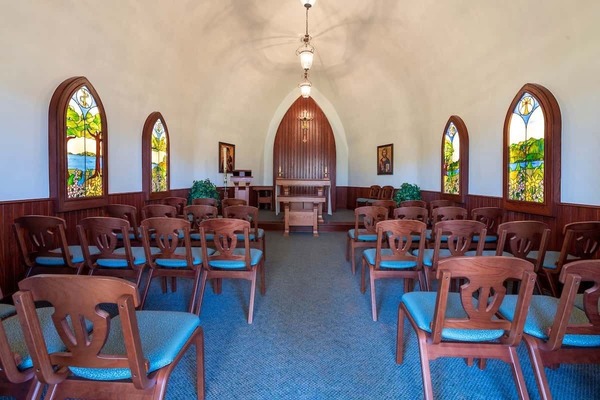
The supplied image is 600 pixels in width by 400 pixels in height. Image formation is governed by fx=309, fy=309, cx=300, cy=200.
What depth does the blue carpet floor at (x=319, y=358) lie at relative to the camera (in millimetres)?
1695

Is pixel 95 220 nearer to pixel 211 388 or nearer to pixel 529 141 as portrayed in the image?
pixel 211 388

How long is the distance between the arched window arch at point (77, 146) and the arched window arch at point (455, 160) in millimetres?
5419

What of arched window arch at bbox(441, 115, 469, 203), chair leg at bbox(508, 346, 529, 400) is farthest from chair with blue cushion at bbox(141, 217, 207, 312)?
arched window arch at bbox(441, 115, 469, 203)

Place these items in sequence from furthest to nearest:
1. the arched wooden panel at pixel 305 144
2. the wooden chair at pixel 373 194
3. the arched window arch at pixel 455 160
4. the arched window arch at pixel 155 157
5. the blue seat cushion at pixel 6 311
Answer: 1. the arched wooden panel at pixel 305 144
2. the wooden chair at pixel 373 194
3. the arched window arch at pixel 455 160
4. the arched window arch at pixel 155 157
5. the blue seat cushion at pixel 6 311

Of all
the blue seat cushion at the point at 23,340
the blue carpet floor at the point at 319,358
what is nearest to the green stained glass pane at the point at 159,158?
the blue carpet floor at the point at 319,358

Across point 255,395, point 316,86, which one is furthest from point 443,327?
point 316,86

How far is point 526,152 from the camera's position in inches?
146

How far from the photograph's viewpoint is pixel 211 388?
5.58 feet

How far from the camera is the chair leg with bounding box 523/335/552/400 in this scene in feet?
4.36

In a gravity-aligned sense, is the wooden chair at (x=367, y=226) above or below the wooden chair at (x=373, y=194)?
below

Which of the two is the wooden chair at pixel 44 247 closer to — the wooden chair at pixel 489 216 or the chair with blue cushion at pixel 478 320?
the chair with blue cushion at pixel 478 320

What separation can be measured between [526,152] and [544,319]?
2941 millimetres

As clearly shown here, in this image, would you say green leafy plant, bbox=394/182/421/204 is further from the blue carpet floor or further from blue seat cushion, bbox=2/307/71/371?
blue seat cushion, bbox=2/307/71/371

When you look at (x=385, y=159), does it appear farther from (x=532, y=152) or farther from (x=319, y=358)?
(x=319, y=358)
